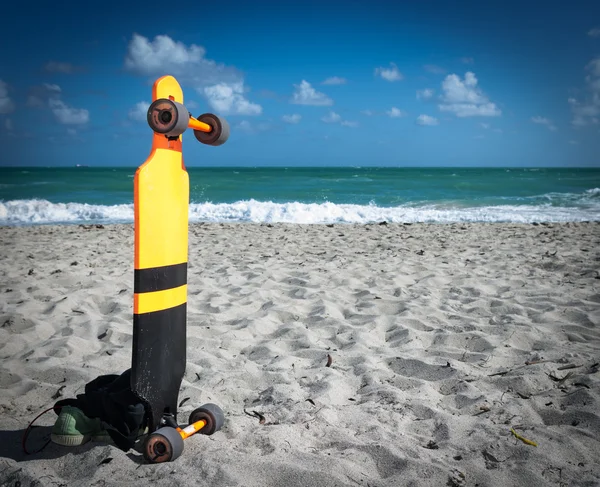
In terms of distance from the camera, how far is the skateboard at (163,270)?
1989 millimetres

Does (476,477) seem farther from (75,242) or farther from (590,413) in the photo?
(75,242)

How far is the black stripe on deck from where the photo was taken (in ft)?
6.64

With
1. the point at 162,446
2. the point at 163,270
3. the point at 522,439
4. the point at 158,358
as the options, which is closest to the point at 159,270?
the point at 163,270

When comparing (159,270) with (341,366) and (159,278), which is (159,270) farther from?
(341,366)

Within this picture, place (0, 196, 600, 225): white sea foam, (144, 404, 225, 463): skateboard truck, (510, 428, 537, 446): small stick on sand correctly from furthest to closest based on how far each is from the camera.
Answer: (0, 196, 600, 225): white sea foam
(510, 428, 537, 446): small stick on sand
(144, 404, 225, 463): skateboard truck

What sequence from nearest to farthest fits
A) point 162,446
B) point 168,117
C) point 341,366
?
point 168,117 → point 162,446 → point 341,366

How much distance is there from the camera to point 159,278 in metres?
2.11

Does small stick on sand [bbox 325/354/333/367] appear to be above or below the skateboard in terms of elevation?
below

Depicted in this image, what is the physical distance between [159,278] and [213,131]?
77 centimetres

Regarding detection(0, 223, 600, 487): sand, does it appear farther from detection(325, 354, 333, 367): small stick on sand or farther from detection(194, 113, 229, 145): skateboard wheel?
detection(194, 113, 229, 145): skateboard wheel

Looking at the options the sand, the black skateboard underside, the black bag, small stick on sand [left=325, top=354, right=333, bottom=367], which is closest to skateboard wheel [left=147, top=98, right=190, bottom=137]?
the black skateboard underside

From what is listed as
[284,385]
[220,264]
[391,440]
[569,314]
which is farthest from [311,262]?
[391,440]

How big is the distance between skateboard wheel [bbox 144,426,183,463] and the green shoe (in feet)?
0.98

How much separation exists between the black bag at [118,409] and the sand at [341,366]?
111mm
